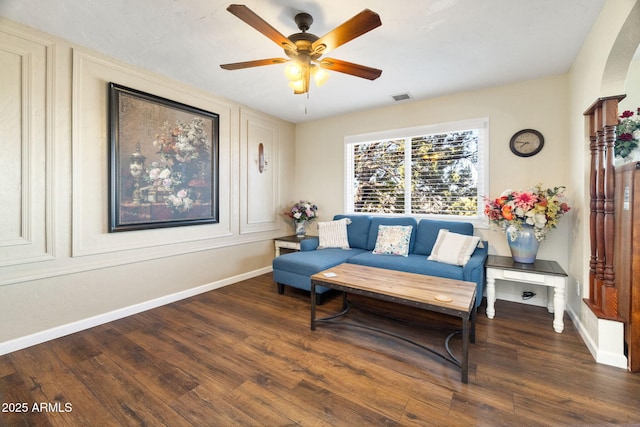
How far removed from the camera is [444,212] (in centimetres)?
376

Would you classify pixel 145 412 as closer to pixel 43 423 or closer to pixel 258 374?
pixel 43 423

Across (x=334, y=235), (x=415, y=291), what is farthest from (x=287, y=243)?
(x=415, y=291)

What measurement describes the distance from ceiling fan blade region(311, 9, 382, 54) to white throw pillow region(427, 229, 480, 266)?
2.36 m

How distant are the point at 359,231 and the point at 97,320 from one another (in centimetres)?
320

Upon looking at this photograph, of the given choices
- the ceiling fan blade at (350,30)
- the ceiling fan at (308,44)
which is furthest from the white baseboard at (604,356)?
the ceiling fan blade at (350,30)

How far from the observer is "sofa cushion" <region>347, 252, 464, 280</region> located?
2.79m

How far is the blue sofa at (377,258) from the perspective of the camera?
283 cm

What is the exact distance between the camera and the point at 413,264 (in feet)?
9.89

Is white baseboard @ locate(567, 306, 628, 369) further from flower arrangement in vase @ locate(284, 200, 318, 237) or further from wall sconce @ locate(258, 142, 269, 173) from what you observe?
wall sconce @ locate(258, 142, 269, 173)

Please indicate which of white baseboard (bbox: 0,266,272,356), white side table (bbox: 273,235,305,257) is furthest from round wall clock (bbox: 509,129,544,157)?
white baseboard (bbox: 0,266,272,356)

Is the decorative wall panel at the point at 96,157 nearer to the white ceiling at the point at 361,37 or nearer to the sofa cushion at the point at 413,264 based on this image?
the white ceiling at the point at 361,37

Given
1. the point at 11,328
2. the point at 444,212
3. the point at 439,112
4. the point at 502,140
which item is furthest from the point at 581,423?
the point at 11,328

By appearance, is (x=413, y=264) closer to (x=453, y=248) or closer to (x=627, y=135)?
(x=453, y=248)

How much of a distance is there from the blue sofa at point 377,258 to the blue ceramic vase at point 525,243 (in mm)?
327
